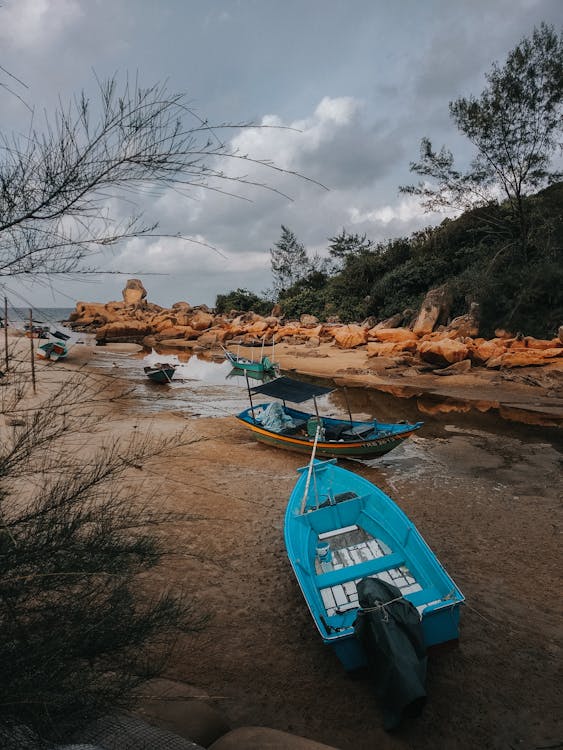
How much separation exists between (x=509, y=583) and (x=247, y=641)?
3855 mm

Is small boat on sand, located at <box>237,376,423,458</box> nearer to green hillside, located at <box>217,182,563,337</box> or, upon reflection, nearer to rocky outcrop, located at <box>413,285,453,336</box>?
green hillside, located at <box>217,182,563,337</box>

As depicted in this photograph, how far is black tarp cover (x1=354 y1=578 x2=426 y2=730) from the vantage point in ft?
13.3

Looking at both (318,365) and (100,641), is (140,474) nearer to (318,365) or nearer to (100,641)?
(100,641)

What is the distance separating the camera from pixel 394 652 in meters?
4.15

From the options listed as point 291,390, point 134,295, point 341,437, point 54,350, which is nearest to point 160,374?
point 54,350

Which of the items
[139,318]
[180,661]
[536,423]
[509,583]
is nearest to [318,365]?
[536,423]

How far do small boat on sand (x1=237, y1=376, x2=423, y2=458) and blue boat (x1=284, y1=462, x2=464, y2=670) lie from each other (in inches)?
104

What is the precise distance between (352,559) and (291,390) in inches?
242

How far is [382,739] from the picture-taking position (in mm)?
4082

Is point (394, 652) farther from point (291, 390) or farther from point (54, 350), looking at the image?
point (54, 350)

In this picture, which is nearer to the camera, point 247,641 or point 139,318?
point 247,641

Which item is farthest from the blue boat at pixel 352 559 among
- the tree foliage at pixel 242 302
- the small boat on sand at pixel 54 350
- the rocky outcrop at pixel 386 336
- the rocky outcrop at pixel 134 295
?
the rocky outcrop at pixel 134 295

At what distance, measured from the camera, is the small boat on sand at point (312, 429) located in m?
10.9

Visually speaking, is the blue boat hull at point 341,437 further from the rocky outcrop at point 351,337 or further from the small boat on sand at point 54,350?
the small boat on sand at point 54,350
